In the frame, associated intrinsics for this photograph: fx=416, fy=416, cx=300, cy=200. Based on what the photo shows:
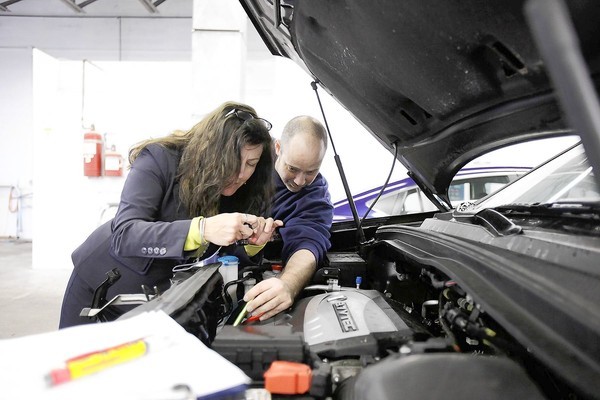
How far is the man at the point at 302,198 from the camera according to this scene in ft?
5.29

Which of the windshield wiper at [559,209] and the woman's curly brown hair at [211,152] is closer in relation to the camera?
the windshield wiper at [559,209]

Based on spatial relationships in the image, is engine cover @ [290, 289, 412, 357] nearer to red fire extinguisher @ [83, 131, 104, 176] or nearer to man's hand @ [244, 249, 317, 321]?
man's hand @ [244, 249, 317, 321]

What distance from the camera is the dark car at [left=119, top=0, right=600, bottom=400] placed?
548mm

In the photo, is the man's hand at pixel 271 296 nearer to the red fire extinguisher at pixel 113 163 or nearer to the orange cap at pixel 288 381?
the orange cap at pixel 288 381

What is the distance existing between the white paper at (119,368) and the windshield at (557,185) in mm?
783

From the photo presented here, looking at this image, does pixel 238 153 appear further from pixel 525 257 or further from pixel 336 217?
pixel 336 217

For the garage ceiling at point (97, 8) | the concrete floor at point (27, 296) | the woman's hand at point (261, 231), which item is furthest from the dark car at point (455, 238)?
the garage ceiling at point (97, 8)

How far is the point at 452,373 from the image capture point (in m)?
0.56

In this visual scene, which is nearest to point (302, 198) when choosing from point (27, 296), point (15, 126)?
point (27, 296)

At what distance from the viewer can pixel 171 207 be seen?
1489 mm

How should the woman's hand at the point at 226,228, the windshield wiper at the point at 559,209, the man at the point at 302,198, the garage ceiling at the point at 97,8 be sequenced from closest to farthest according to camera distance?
the windshield wiper at the point at 559,209 → the woman's hand at the point at 226,228 → the man at the point at 302,198 → the garage ceiling at the point at 97,8

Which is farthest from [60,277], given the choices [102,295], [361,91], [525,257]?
[525,257]

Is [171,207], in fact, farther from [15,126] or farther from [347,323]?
[15,126]

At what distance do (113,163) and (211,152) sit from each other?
426 cm
